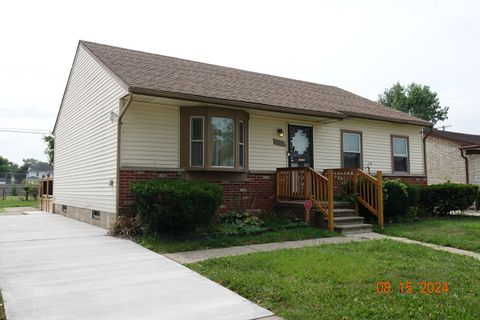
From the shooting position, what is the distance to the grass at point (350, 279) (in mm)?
3910

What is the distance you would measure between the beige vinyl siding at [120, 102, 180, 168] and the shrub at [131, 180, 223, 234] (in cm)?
125

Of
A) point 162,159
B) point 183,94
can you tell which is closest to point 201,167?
point 162,159

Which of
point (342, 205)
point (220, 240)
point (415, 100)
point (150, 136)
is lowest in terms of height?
point (220, 240)

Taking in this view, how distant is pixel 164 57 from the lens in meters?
13.6

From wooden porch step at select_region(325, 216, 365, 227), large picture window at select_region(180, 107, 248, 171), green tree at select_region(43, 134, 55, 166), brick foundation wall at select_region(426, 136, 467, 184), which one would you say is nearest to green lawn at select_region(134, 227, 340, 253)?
wooden porch step at select_region(325, 216, 365, 227)

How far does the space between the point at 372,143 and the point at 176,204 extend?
8636 millimetres

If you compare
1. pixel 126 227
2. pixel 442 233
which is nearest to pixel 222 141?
pixel 126 227

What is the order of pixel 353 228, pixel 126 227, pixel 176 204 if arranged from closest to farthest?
pixel 176 204
pixel 126 227
pixel 353 228

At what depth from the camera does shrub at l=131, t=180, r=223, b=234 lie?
7613 millimetres

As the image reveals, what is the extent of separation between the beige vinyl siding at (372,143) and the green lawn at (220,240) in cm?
395

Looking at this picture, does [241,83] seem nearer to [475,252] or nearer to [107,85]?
[107,85]

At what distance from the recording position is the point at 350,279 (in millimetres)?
4914

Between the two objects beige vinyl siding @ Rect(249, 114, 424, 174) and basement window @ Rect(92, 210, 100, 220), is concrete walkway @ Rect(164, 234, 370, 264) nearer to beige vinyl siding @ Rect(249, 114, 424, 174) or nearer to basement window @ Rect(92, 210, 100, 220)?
beige vinyl siding @ Rect(249, 114, 424, 174)

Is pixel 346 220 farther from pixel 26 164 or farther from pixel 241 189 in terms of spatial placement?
pixel 26 164
